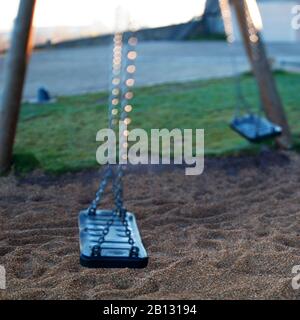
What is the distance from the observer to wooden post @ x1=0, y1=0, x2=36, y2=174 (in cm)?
532

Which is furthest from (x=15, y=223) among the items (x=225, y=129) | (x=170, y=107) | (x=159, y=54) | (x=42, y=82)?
(x=159, y=54)

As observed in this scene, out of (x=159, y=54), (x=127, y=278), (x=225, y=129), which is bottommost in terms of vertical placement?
(x=159, y=54)

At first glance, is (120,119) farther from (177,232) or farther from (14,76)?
(14,76)

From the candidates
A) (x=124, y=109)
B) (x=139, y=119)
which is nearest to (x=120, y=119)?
(x=124, y=109)

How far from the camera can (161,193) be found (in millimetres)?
5043

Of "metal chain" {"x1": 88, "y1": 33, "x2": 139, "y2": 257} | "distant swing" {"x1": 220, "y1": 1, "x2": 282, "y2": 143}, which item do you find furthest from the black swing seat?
"metal chain" {"x1": 88, "y1": 33, "x2": 139, "y2": 257}

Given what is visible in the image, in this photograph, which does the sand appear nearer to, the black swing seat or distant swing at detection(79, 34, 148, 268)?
distant swing at detection(79, 34, 148, 268)

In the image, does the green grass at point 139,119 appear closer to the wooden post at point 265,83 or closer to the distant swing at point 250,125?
the wooden post at point 265,83

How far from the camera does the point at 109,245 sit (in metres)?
3.33

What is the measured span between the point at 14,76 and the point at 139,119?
2720 millimetres

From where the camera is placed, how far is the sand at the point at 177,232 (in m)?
3.27
